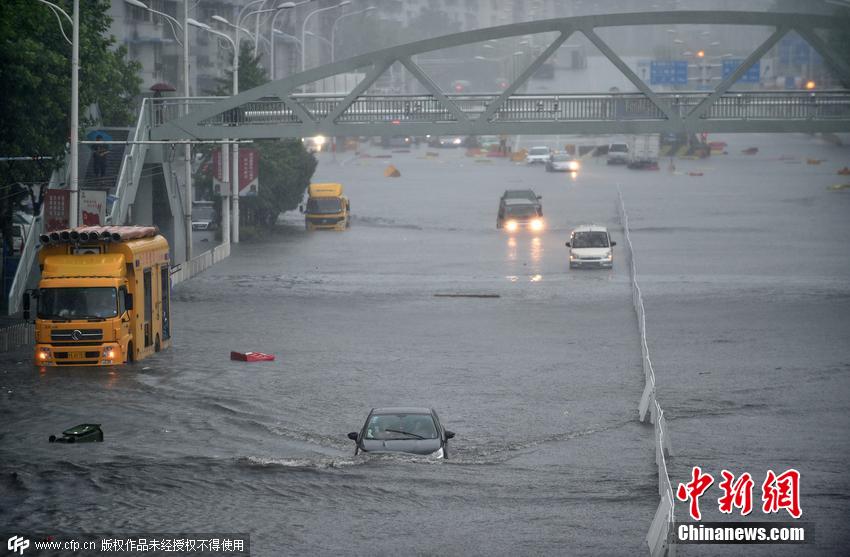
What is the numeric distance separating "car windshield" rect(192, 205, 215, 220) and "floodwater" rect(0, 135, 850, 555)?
433 inches

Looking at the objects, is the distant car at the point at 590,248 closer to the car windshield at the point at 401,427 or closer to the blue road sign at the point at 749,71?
the car windshield at the point at 401,427

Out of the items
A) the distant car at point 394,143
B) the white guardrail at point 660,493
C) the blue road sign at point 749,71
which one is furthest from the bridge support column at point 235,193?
the distant car at point 394,143

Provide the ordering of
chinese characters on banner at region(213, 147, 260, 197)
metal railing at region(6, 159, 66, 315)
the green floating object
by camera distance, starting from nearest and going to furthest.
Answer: the green floating object < metal railing at region(6, 159, 66, 315) < chinese characters on banner at region(213, 147, 260, 197)

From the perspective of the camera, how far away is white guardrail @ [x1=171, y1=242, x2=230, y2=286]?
177 feet

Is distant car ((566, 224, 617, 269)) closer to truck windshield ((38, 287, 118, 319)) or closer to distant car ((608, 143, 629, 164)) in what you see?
truck windshield ((38, 287, 118, 319))

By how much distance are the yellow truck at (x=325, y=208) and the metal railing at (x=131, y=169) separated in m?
27.6

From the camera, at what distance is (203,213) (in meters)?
79.8

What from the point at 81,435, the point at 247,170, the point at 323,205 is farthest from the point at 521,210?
the point at 81,435

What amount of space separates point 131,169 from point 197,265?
8.50m

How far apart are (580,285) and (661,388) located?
21.3 metres

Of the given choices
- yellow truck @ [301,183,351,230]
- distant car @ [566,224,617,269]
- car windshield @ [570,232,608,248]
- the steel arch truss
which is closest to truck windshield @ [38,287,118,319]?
the steel arch truss

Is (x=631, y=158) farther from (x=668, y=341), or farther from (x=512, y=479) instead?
(x=512, y=479)

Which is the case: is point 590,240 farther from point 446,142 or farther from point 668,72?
point 446,142

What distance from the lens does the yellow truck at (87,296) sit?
32219 millimetres
